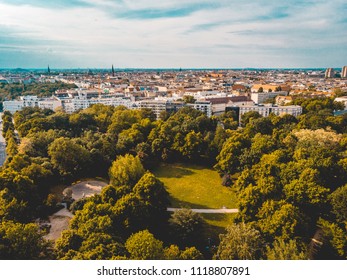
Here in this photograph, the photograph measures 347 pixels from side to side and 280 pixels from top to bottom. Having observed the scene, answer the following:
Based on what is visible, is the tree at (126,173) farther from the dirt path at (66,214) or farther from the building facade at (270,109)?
the building facade at (270,109)

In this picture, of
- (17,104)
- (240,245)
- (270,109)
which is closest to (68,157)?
(240,245)

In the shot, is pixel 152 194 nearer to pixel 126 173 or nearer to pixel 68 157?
pixel 126 173

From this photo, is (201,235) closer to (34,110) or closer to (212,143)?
(212,143)

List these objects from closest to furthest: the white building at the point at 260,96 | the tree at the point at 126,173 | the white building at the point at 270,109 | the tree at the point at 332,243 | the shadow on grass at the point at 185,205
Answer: the tree at the point at 332,243 < the tree at the point at 126,173 < the shadow on grass at the point at 185,205 < the white building at the point at 270,109 < the white building at the point at 260,96

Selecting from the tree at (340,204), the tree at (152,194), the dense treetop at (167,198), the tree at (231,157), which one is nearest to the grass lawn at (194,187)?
the dense treetop at (167,198)

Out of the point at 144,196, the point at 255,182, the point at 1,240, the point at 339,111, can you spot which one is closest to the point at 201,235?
the point at 144,196

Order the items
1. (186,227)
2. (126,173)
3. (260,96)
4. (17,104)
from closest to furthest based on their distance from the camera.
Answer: (186,227)
(126,173)
(17,104)
(260,96)
